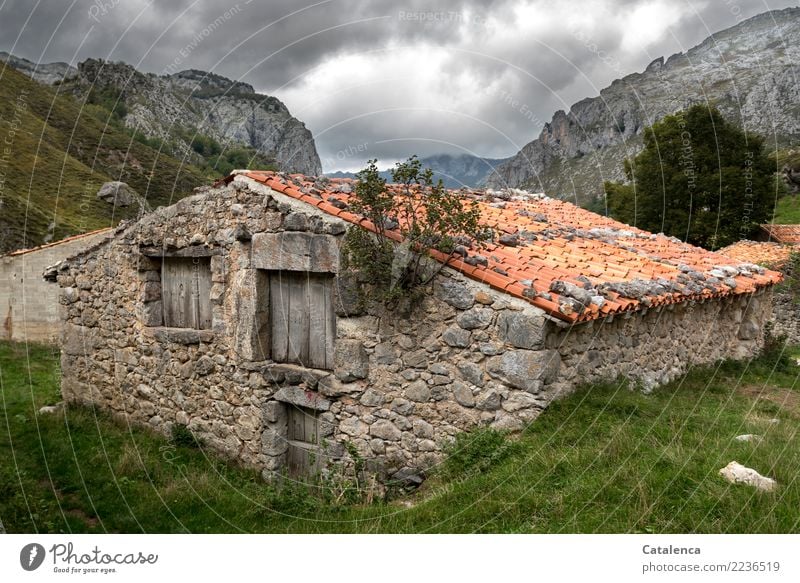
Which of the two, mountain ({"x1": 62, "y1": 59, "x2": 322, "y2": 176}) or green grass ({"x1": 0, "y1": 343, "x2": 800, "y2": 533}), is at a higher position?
A: mountain ({"x1": 62, "y1": 59, "x2": 322, "y2": 176})

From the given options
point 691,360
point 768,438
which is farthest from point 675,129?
point 768,438

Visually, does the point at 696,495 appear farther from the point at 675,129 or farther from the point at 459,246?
the point at 675,129

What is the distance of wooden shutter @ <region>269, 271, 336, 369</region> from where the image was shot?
6.77 meters

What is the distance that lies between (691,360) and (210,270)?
23.9 ft

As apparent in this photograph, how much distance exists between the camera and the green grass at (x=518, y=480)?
396 cm

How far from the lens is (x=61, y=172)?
21.0 metres

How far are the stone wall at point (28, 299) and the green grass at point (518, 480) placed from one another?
865 centimetres

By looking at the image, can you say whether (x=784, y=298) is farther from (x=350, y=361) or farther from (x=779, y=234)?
(x=350, y=361)

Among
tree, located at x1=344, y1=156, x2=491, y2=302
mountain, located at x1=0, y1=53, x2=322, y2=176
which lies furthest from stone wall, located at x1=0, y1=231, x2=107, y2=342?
tree, located at x1=344, y1=156, x2=491, y2=302

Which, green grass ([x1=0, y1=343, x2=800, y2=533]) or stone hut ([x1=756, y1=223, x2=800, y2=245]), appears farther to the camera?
stone hut ([x1=756, y1=223, x2=800, y2=245])
